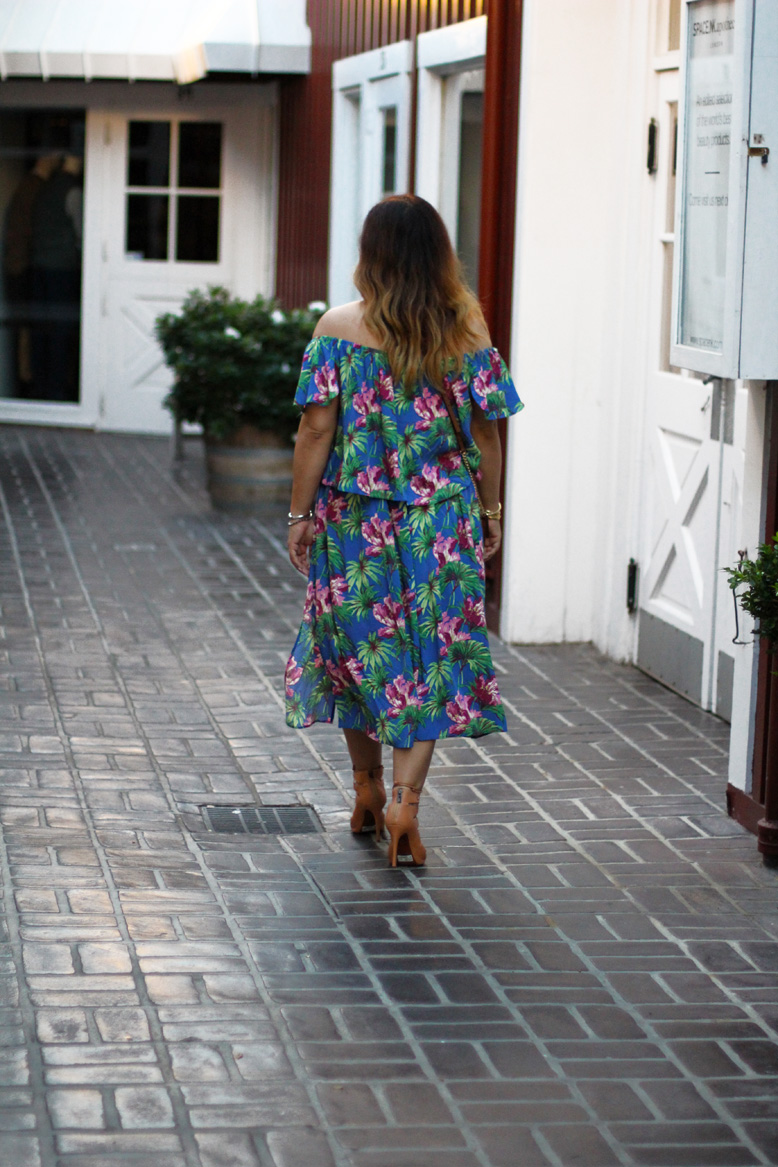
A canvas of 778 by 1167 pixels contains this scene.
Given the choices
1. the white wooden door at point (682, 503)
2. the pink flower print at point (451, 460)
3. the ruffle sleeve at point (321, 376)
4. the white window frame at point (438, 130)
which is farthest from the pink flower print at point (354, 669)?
the white window frame at point (438, 130)

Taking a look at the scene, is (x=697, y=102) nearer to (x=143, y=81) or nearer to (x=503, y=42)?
(x=503, y=42)

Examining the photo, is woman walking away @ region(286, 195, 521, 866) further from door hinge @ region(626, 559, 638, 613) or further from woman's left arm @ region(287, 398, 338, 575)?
door hinge @ region(626, 559, 638, 613)

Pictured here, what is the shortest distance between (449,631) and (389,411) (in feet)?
2.03

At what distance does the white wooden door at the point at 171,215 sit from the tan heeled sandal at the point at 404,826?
396 inches

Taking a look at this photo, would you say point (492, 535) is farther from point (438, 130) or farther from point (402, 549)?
point (438, 130)

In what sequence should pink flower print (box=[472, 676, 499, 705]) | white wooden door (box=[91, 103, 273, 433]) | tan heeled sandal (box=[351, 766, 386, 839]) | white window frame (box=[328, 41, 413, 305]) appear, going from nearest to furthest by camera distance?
pink flower print (box=[472, 676, 499, 705]) → tan heeled sandal (box=[351, 766, 386, 839]) → white window frame (box=[328, 41, 413, 305]) → white wooden door (box=[91, 103, 273, 433])

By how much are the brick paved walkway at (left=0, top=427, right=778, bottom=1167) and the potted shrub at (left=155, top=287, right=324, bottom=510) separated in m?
3.55

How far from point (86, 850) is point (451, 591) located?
1.25 meters

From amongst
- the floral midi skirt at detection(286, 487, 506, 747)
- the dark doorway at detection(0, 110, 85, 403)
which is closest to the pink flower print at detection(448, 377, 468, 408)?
the floral midi skirt at detection(286, 487, 506, 747)

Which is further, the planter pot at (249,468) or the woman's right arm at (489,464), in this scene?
the planter pot at (249,468)

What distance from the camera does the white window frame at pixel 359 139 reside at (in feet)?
31.7

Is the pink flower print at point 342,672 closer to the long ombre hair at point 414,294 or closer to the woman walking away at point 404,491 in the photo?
the woman walking away at point 404,491

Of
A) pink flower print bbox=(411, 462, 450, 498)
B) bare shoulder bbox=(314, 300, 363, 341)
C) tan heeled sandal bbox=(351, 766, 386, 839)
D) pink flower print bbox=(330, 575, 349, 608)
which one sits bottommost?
tan heeled sandal bbox=(351, 766, 386, 839)

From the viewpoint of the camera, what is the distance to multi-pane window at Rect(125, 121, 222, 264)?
562 inches
